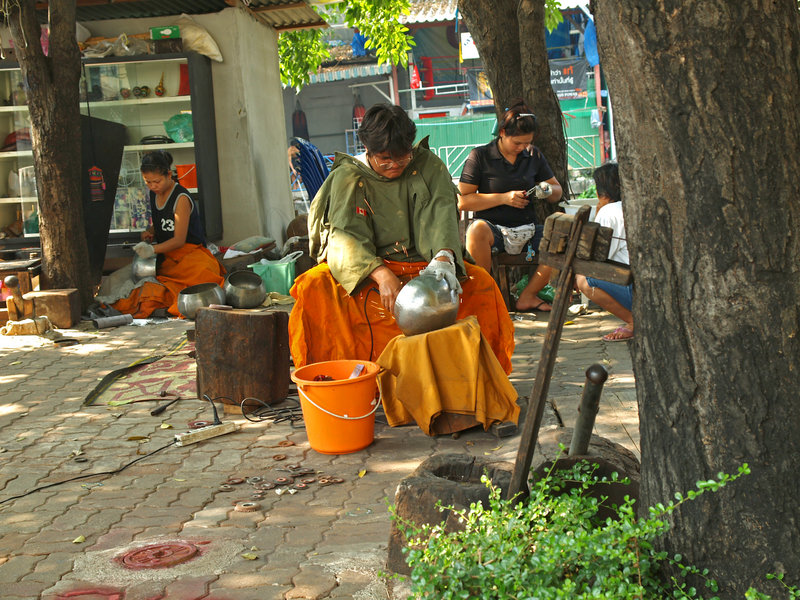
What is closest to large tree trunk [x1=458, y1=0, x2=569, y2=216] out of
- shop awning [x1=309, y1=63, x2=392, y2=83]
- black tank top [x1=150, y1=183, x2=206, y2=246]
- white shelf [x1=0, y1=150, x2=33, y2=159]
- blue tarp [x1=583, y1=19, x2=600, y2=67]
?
black tank top [x1=150, y1=183, x2=206, y2=246]

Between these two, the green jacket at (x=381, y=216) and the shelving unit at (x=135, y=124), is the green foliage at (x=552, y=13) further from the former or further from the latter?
the green jacket at (x=381, y=216)

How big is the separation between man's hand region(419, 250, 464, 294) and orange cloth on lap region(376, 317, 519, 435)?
20 cm

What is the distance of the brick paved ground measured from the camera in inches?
113

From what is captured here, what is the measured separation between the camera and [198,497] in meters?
3.75

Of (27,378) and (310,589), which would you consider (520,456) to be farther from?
(27,378)

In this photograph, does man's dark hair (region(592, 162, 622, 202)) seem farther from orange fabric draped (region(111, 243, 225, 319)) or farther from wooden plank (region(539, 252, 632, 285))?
orange fabric draped (region(111, 243, 225, 319))

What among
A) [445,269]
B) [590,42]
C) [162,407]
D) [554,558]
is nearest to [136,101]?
[162,407]

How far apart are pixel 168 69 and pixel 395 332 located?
274 inches

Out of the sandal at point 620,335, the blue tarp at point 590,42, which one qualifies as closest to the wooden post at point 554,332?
the sandal at point 620,335

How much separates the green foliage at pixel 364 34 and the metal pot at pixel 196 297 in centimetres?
477

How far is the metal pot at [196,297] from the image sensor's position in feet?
26.5

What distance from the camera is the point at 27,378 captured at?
245 inches

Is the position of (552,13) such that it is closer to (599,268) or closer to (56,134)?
(56,134)

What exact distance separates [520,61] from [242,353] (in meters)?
4.75
